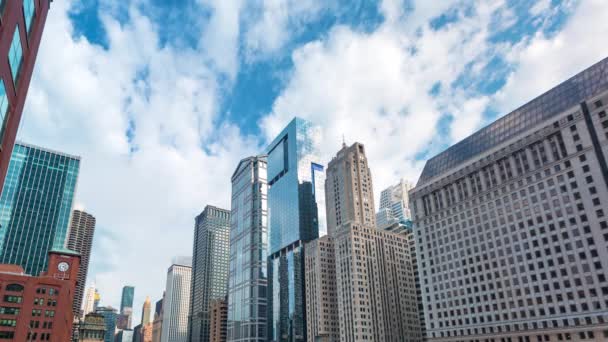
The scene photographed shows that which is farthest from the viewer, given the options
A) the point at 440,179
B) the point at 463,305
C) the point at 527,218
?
the point at 440,179

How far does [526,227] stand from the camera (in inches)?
5103

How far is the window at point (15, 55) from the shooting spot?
128 feet

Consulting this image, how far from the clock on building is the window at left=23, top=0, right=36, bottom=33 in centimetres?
15225

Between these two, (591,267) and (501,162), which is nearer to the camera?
(591,267)

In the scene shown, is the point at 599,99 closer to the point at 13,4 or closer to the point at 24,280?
the point at 13,4

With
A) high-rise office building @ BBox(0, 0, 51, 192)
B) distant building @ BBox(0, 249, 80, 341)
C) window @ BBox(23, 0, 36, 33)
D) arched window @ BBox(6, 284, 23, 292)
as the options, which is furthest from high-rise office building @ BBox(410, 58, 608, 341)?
arched window @ BBox(6, 284, 23, 292)

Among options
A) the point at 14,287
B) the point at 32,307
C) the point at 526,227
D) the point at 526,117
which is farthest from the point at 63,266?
the point at 526,117

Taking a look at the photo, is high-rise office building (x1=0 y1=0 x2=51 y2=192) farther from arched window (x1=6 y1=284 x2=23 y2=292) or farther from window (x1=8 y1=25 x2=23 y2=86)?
arched window (x1=6 y1=284 x2=23 y2=292)

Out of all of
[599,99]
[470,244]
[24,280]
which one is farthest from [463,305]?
[24,280]

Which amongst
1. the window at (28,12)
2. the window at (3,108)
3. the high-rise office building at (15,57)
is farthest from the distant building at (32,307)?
the window at (28,12)

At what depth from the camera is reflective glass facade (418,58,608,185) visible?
12669 centimetres

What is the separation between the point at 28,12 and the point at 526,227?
12698 centimetres

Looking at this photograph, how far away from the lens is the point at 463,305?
142750 mm

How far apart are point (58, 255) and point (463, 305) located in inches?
5706
